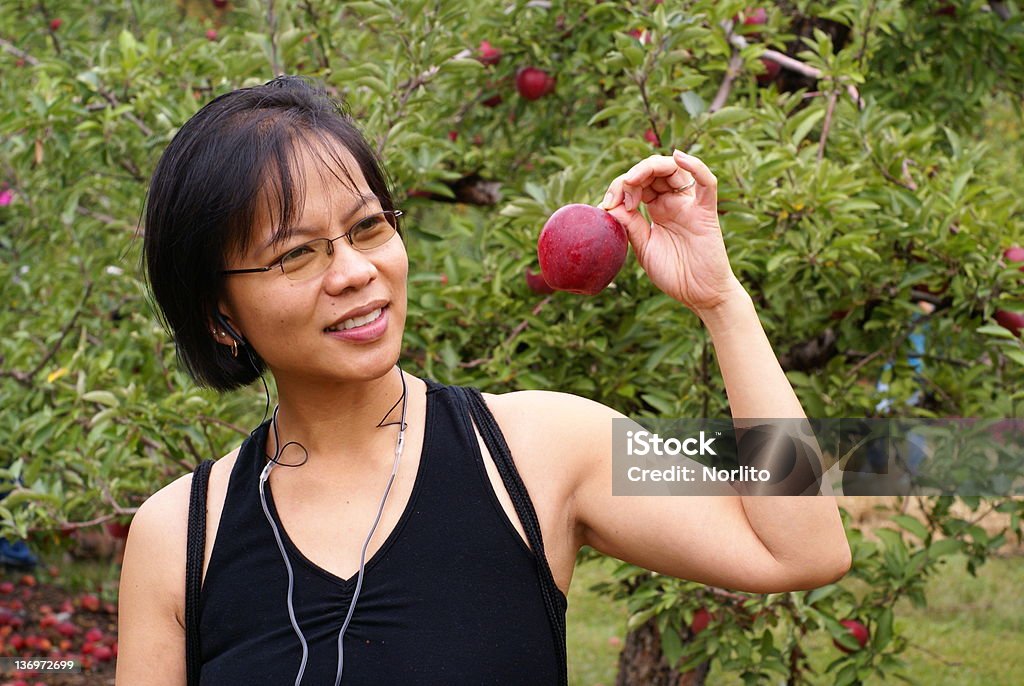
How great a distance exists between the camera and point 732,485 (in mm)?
1273

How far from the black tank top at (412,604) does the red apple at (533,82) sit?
76.1 inches

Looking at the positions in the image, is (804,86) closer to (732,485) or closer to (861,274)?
(861,274)

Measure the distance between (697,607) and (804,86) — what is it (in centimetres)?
165

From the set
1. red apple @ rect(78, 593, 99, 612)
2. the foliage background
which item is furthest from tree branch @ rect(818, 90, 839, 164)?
red apple @ rect(78, 593, 99, 612)

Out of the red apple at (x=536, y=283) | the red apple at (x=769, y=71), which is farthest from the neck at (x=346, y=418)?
the red apple at (x=769, y=71)

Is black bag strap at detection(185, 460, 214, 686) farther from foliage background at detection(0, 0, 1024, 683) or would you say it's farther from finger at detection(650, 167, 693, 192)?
foliage background at detection(0, 0, 1024, 683)

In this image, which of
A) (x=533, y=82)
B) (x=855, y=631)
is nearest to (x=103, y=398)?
(x=533, y=82)

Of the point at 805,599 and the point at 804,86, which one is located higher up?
the point at 804,86

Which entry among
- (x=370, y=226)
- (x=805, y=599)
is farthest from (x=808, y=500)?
(x=805, y=599)

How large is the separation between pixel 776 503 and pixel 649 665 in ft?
6.53

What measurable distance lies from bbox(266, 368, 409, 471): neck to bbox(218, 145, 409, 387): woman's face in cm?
9

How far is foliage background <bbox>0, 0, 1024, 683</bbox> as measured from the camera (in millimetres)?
2248

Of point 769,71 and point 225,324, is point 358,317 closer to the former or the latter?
point 225,324

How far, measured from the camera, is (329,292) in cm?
119
